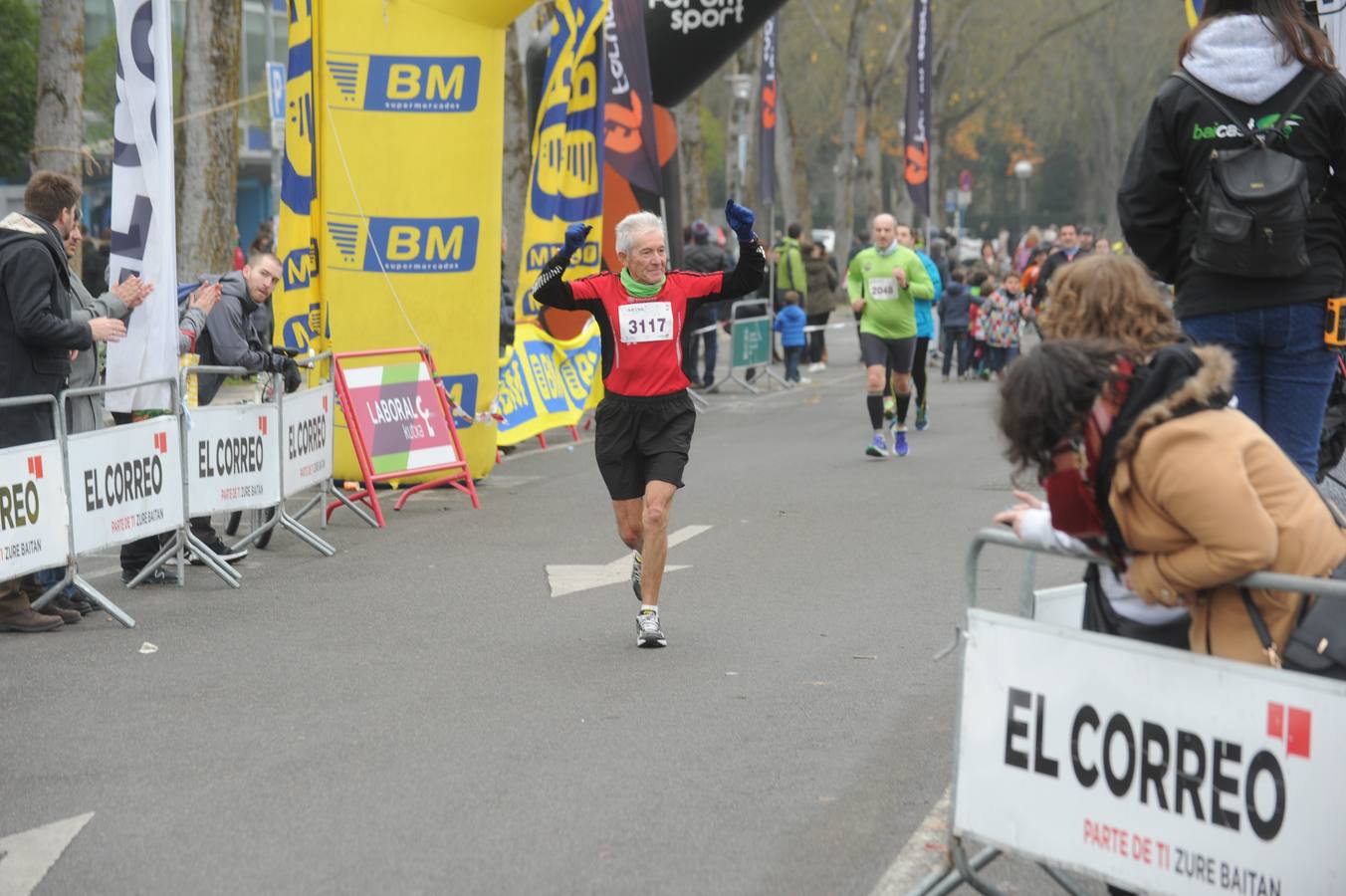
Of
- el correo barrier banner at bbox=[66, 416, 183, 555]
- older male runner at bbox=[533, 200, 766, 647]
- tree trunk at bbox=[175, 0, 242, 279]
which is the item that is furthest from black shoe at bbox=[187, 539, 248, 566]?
tree trunk at bbox=[175, 0, 242, 279]

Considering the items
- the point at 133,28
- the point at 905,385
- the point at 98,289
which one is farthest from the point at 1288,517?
the point at 98,289

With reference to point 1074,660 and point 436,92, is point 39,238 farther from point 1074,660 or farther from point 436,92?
point 1074,660

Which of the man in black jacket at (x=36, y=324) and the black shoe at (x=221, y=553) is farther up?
the man in black jacket at (x=36, y=324)

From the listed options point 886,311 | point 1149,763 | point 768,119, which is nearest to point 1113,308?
point 1149,763

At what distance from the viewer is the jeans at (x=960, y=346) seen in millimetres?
28547

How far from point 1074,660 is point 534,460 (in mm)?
13305

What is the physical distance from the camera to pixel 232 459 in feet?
36.7

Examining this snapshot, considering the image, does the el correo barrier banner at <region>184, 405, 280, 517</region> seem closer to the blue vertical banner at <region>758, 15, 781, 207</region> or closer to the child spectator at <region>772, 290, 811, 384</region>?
the child spectator at <region>772, 290, 811, 384</region>

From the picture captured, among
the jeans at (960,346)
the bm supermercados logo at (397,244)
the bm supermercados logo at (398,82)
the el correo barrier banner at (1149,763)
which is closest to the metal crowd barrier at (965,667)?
the el correo barrier banner at (1149,763)

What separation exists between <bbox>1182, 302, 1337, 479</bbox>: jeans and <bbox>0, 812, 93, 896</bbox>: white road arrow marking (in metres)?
3.64

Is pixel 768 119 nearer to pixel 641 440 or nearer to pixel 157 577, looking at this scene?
pixel 157 577

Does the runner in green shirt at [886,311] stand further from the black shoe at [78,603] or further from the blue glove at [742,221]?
the black shoe at [78,603]

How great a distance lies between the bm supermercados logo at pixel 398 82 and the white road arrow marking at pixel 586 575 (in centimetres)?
468

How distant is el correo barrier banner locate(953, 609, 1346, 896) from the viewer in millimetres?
3748
